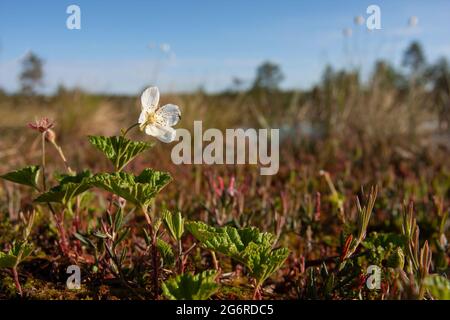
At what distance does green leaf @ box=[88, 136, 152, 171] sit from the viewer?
1.48m

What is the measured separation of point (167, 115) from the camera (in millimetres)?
1556

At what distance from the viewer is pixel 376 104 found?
6312mm

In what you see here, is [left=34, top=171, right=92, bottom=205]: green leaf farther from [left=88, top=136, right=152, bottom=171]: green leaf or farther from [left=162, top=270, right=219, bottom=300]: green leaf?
[left=162, top=270, right=219, bottom=300]: green leaf

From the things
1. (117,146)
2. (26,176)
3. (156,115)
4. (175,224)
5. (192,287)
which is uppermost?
(156,115)

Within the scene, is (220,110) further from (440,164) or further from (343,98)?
(440,164)

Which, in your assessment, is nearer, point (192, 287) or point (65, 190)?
point (192, 287)

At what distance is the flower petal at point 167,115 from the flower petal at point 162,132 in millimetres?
18

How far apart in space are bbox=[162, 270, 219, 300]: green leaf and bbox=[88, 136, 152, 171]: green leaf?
0.44 m

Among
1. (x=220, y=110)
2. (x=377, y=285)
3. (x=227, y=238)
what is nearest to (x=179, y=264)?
(x=227, y=238)

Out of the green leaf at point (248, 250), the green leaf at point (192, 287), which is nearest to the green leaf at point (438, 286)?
the green leaf at point (248, 250)

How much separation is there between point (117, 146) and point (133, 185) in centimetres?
24

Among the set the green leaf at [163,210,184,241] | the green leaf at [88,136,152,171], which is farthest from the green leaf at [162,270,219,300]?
the green leaf at [88,136,152,171]

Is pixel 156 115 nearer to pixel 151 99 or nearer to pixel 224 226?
pixel 151 99

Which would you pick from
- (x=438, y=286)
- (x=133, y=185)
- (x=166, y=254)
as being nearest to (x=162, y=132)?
(x=133, y=185)
